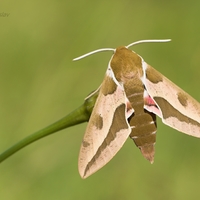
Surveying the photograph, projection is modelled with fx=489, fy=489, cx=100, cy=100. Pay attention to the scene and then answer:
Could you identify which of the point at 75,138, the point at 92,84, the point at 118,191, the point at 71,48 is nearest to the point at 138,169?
the point at 118,191

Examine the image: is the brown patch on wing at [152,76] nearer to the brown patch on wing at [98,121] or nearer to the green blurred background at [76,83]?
the brown patch on wing at [98,121]

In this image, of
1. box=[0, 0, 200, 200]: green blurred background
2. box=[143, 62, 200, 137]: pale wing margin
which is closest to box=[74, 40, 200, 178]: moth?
box=[143, 62, 200, 137]: pale wing margin

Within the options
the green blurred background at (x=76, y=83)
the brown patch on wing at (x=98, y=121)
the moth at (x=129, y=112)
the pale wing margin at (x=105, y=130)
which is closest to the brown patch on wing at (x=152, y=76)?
the moth at (x=129, y=112)

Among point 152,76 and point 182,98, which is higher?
point 152,76

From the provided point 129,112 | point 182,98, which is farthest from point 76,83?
point 129,112

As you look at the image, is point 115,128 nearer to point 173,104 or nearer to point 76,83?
point 173,104

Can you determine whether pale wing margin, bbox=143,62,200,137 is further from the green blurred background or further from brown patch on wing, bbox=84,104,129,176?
the green blurred background

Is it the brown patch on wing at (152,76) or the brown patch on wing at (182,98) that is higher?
the brown patch on wing at (152,76)
